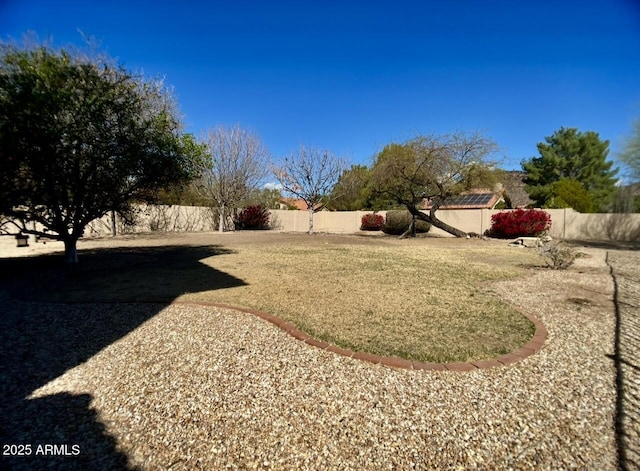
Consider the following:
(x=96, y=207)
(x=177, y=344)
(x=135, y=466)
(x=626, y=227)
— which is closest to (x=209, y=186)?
(x=96, y=207)

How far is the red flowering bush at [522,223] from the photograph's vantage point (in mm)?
16781

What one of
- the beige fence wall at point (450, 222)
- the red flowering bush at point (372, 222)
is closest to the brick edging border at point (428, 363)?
the beige fence wall at point (450, 222)

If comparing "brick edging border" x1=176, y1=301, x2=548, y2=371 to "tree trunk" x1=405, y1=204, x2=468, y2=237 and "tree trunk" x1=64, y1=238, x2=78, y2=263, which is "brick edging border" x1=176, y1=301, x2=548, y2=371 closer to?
"tree trunk" x1=64, y1=238, x2=78, y2=263

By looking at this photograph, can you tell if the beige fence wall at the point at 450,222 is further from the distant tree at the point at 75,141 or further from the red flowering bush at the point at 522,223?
the distant tree at the point at 75,141

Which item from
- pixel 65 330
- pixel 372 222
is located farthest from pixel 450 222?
pixel 65 330

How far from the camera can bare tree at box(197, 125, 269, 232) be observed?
22.0 metres

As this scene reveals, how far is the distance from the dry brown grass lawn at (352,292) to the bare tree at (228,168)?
1368 cm

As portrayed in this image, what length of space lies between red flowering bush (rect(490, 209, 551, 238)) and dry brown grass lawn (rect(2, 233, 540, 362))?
960 centimetres

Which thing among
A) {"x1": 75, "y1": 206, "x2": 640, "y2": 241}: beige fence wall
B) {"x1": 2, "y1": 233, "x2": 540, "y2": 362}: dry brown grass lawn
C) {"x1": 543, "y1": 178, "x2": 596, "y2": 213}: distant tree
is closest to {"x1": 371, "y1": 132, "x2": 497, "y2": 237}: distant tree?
{"x1": 75, "y1": 206, "x2": 640, "y2": 241}: beige fence wall

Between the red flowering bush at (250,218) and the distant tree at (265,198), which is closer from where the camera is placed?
the red flowering bush at (250,218)

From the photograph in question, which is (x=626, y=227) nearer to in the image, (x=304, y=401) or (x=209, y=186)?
(x=304, y=401)

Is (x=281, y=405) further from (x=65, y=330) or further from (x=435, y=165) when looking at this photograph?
(x=435, y=165)

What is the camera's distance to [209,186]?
22.1m

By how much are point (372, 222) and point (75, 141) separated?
20726 mm
